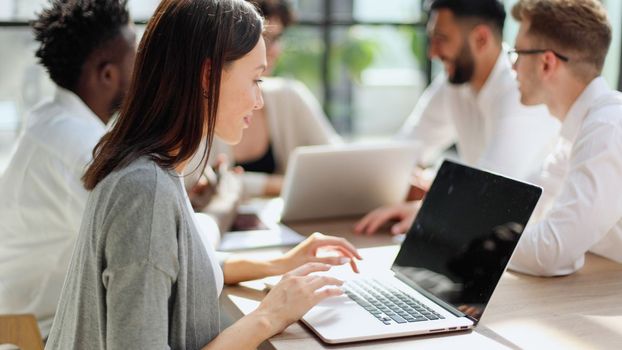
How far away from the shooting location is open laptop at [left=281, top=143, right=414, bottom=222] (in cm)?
214

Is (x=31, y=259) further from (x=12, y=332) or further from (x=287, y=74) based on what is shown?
(x=287, y=74)

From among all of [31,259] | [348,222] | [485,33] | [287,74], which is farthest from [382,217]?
[287,74]

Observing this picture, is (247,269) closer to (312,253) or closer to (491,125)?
(312,253)

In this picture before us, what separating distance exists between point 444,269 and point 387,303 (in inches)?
5.9

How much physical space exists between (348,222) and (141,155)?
1100 mm

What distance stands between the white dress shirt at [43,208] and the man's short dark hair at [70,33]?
120 mm

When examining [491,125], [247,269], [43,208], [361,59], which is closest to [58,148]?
[43,208]

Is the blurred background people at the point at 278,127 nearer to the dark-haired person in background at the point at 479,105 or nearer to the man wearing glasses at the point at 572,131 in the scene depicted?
the dark-haired person in background at the point at 479,105

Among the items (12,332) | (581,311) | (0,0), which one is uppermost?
(0,0)

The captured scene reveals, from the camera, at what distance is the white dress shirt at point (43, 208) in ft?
6.05

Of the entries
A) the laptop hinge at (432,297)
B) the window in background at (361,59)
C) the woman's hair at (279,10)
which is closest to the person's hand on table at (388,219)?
the laptop hinge at (432,297)

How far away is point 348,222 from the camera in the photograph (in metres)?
2.21

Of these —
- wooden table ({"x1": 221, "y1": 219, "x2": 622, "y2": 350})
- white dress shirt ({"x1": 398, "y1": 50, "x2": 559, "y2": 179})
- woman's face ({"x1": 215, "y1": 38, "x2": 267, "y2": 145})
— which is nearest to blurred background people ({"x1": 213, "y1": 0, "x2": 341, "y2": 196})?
white dress shirt ({"x1": 398, "y1": 50, "x2": 559, "y2": 179})

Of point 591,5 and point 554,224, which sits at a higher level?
point 591,5
